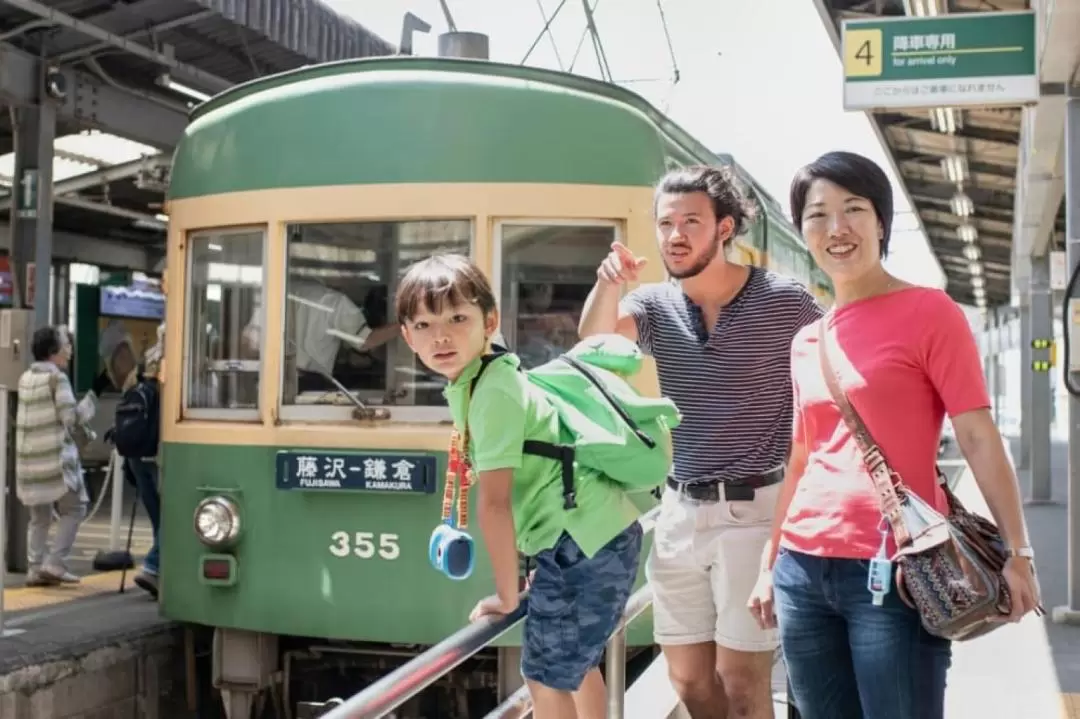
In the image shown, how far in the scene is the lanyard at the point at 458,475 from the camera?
6.97 feet

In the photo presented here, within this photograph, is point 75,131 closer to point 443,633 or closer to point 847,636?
point 443,633

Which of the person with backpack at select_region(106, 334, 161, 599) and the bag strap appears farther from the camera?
the person with backpack at select_region(106, 334, 161, 599)

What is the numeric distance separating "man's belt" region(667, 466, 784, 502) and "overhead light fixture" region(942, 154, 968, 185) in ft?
35.8

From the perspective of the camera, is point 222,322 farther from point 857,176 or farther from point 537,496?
point 857,176

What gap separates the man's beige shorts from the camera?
2.46 meters

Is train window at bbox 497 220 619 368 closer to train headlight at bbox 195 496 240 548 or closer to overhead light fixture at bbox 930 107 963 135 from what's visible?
train headlight at bbox 195 496 240 548

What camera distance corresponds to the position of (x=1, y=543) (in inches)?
214

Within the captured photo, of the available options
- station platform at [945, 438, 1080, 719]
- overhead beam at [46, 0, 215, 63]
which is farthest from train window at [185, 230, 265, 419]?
overhead beam at [46, 0, 215, 63]

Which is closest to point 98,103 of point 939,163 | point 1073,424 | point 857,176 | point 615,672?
point 1073,424

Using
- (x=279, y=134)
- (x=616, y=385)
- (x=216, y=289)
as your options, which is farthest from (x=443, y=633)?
(x=616, y=385)

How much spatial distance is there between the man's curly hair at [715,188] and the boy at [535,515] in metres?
0.54

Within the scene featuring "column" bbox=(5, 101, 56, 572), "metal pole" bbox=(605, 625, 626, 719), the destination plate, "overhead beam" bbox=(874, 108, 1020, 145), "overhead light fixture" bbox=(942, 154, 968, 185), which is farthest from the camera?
"overhead light fixture" bbox=(942, 154, 968, 185)

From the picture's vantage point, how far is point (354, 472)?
421cm

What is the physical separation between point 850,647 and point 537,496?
0.57 m
